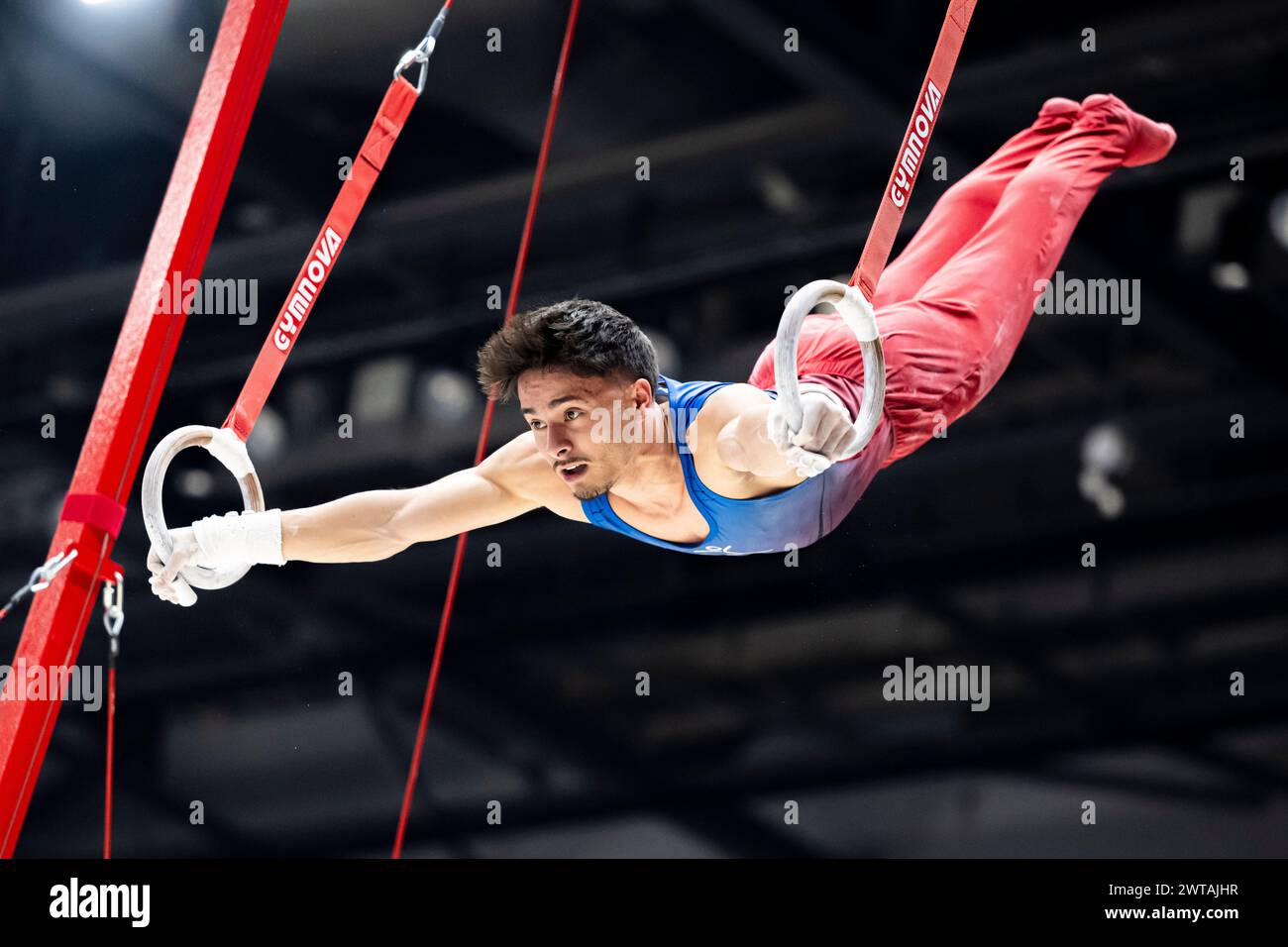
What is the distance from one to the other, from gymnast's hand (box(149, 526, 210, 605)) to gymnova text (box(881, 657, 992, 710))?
215 inches

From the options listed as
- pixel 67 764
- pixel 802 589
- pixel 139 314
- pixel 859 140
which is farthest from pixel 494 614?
pixel 139 314

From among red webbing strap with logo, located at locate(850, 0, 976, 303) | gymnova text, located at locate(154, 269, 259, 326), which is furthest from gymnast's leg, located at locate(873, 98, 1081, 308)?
gymnova text, located at locate(154, 269, 259, 326)

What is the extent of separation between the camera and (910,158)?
3578 mm

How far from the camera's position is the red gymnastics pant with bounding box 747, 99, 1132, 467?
12.7 ft

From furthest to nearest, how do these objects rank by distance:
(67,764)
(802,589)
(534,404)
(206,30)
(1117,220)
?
1. (67,764)
2. (802,589)
3. (1117,220)
4. (206,30)
5. (534,404)

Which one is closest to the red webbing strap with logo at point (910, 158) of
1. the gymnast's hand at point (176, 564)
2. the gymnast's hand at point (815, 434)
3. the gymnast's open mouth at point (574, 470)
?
the gymnast's hand at point (815, 434)

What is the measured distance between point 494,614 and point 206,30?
3.55 metres

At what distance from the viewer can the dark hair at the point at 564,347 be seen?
3.25 metres

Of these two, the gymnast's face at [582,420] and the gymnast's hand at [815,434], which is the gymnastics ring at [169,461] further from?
the gymnast's hand at [815,434]

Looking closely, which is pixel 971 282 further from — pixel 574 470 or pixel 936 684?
pixel 936 684

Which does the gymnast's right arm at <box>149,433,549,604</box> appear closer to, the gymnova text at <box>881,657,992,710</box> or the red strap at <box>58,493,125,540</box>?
the red strap at <box>58,493,125,540</box>

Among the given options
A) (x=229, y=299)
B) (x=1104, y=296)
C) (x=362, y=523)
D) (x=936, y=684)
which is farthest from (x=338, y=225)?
(x=936, y=684)

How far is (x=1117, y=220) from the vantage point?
7297 millimetres
